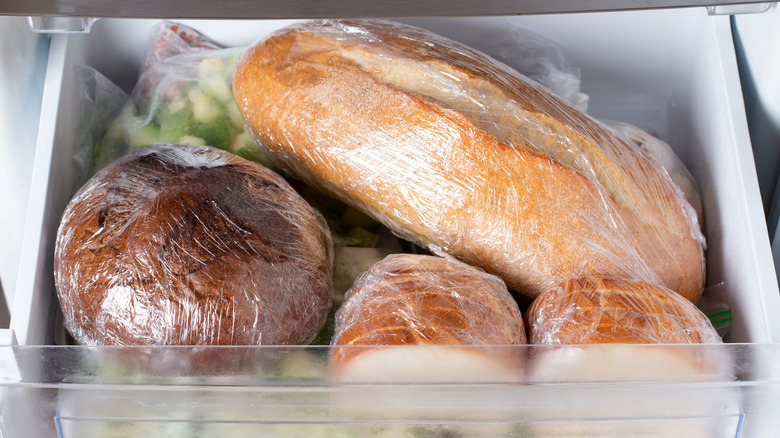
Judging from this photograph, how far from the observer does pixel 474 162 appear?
0.75 meters

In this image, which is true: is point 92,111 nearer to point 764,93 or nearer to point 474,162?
point 474,162

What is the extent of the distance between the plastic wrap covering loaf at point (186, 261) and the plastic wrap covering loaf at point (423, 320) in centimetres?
7

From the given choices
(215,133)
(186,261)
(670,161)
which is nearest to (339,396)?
(186,261)

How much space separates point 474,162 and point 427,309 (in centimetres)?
17

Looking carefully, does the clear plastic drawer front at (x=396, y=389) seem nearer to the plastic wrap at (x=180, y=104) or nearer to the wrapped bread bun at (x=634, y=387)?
the wrapped bread bun at (x=634, y=387)

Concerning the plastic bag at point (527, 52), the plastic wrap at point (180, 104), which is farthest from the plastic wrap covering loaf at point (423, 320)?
the plastic bag at point (527, 52)

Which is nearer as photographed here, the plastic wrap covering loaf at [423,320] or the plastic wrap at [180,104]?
the plastic wrap covering loaf at [423,320]

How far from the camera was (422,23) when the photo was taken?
103 centimetres

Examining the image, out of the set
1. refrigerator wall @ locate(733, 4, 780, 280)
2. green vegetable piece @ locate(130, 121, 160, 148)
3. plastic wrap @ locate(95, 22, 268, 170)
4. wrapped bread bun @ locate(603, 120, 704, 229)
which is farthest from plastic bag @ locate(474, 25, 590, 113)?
green vegetable piece @ locate(130, 121, 160, 148)

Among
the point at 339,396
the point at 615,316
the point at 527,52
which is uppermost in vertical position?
A: the point at 527,52

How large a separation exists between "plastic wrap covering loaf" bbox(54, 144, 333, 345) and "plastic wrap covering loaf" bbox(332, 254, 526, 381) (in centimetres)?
7

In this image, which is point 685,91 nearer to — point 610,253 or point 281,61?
point 610,253

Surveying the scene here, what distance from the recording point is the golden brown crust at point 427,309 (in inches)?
26.1

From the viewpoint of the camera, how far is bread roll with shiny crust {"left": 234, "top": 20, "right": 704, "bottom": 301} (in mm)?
752
